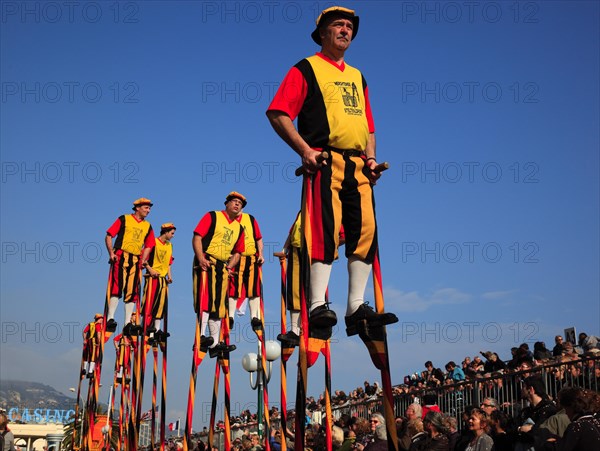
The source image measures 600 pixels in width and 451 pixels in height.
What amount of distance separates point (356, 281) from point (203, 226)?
8.29 m

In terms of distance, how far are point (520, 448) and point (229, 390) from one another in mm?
5307

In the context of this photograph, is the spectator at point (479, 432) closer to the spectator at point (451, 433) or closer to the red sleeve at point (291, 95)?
the spectator at point (451, 433)

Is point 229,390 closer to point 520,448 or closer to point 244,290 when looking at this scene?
point 244,290

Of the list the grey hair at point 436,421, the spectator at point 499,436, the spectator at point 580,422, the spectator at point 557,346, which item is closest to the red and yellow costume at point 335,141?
the spectator at point 580,422

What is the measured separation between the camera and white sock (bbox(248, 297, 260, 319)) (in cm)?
1427

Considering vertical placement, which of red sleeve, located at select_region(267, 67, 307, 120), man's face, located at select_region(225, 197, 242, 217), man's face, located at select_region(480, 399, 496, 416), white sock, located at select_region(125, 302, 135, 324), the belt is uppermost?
man's face, located at select_region(225, 197, 242, 217)

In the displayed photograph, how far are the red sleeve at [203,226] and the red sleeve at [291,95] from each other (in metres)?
7.84

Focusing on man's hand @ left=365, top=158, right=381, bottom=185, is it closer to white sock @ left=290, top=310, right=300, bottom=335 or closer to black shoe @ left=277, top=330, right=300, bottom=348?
black shoe @ left=277, top=330, right=300, bottom=348

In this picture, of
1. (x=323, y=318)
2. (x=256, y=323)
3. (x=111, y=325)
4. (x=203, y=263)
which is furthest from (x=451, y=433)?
(x=111, y=325)

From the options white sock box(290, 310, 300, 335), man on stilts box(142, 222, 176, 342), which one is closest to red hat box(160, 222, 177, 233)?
man on stilts box(142, 222, 176, 342)

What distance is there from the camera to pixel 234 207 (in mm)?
13977

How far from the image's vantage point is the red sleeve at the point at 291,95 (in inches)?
231

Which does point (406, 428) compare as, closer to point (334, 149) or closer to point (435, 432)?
point (435, 432)

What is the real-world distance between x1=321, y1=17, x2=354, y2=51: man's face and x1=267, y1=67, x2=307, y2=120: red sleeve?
40 cm
